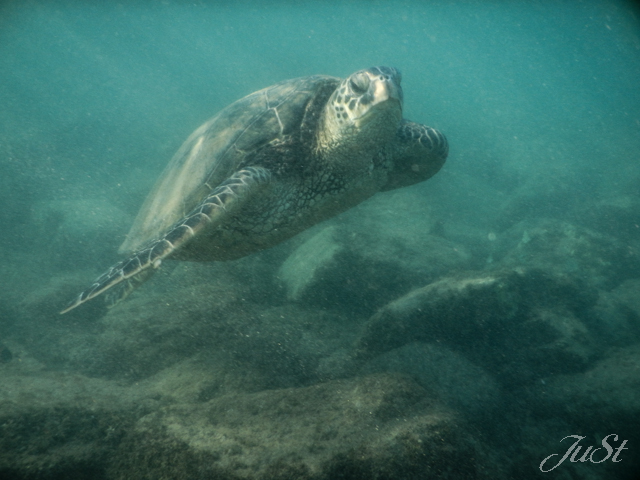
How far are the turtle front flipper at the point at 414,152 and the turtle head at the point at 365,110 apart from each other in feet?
2.51

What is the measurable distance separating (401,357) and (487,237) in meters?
8.41

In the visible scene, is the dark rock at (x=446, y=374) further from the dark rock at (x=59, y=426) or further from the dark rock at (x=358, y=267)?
the dark rock at (x=59, y=426)

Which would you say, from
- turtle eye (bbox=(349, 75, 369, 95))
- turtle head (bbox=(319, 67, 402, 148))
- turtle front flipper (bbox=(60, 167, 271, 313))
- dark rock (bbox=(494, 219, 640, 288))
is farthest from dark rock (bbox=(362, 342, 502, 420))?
dark rock (bbox=(494, 219, 640, 288))

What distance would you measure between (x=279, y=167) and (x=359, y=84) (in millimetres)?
1292

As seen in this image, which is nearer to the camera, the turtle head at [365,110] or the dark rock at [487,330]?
the turtle head at [365,110]

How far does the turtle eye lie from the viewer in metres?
3.00

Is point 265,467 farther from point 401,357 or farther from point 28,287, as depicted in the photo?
point 28,287

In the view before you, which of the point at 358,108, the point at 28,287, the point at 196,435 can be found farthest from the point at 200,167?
the point at 28,287

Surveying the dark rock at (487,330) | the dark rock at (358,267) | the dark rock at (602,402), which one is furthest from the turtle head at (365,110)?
the dark rock at (602,402)

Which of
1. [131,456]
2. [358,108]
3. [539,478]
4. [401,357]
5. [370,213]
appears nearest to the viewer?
[131,456]

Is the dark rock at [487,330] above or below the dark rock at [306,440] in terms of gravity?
below

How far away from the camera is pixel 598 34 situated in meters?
45.9

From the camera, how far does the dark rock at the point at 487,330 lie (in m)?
4.00

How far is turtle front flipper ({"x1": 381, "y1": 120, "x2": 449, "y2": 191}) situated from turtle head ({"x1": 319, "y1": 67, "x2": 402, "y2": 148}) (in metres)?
0.77
